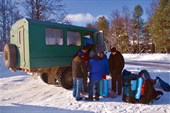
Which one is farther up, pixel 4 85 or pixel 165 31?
pixel 165 31

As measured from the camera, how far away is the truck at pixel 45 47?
8.23m

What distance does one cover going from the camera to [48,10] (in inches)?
851

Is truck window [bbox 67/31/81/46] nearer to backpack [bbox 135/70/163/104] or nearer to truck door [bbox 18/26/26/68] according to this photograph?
truck door [bbox 18/26/26/68]

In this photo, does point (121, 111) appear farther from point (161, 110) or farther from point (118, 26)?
point (118, 26)

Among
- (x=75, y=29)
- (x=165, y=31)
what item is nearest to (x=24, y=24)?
(x=75, y=29)

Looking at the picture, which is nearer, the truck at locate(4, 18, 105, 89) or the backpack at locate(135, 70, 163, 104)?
the backpack at locate(135, 70, 163, 104)

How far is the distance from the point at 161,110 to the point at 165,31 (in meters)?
28.7

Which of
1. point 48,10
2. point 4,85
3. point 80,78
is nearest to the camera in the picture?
point 80,78

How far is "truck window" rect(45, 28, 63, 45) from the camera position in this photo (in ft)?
28.6

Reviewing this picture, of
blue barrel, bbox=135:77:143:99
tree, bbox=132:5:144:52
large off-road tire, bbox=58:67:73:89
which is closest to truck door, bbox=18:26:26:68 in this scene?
large off-road tire, bbox=58:67:73:89

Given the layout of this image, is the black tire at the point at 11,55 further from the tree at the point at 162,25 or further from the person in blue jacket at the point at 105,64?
the tree at the point at 162,25

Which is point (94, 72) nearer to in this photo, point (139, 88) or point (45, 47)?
point (139, 88)

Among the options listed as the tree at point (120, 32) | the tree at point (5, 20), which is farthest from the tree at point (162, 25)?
the tree at point (5, 20)

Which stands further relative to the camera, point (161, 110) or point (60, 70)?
point (60, 70)
